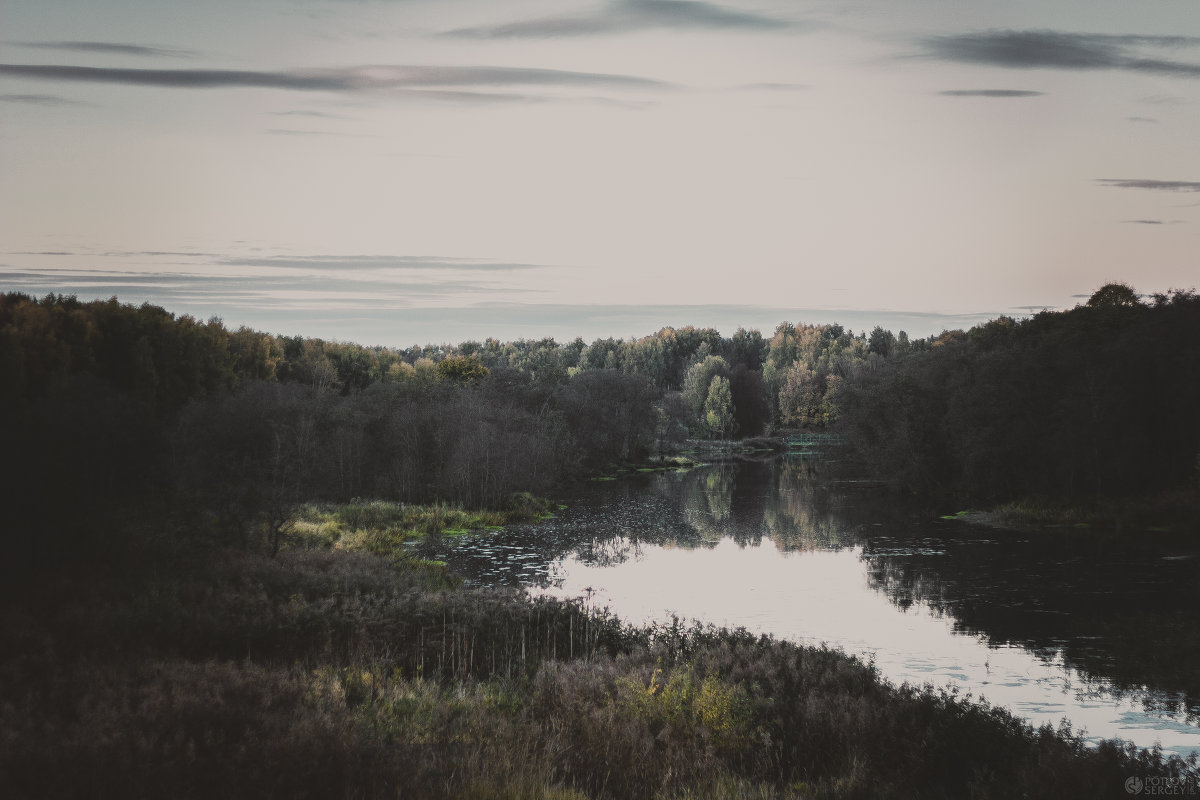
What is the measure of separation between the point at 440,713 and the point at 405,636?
7127 mm

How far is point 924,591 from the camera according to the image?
30.4 metres

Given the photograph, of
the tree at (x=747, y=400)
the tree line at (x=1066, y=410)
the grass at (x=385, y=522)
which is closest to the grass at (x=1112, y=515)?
the tree line at (x=1066, y=410)

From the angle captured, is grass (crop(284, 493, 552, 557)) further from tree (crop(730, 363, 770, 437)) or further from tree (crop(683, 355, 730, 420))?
tree (crop(730, 363, 770, 437))

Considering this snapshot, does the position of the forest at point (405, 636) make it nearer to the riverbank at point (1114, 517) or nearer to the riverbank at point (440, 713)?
the riverbank at point (440, 713)

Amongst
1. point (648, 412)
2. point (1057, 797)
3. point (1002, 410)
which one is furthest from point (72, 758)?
point (648, 412)

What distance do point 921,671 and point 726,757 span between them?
1049 centimetres

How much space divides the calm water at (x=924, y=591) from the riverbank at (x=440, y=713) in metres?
5.03

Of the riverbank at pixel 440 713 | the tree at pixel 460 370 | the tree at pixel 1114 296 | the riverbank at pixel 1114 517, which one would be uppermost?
the tree at pixel 1114 296

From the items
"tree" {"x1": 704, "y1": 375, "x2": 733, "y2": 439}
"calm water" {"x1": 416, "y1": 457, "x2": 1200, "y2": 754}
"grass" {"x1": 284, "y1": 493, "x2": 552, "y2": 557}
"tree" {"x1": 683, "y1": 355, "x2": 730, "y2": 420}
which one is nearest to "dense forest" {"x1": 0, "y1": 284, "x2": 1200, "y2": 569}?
"grass" {"x1": 284, "y1": 493, "x2": 552, "y2": 557}

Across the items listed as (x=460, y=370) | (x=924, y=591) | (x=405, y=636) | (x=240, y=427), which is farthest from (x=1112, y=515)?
(x=460, y=370)

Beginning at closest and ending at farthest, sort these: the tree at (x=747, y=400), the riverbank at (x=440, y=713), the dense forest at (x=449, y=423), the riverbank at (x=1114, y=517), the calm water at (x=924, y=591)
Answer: the riverbank at (x=440, y=713), the calm water at (x=924, y=591), the dense forest at (x=449, y=423), the riverbank at (x=1114, y=517), the tree at (x=747, y=400)

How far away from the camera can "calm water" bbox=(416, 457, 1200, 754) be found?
19453mm

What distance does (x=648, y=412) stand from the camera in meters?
97.7

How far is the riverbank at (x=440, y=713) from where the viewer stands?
805 centimetres
